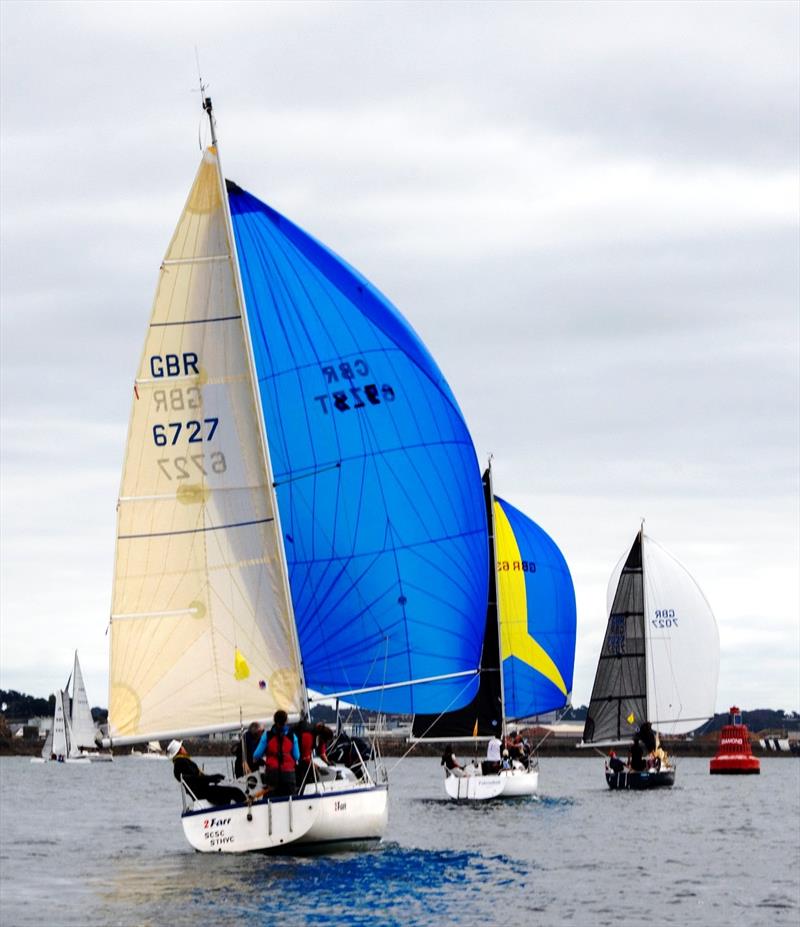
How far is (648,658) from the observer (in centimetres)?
6444

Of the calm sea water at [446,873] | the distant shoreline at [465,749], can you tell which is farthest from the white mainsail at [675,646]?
the distant shoreline at [465,749]

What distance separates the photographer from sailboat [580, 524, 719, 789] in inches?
2539

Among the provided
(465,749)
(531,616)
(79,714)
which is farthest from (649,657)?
(465,749)

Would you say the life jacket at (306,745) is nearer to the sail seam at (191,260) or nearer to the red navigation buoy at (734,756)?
the sail seam at (191,260)

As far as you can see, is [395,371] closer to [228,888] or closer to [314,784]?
[314,784]

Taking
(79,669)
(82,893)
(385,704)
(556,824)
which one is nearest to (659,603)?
(556,824)

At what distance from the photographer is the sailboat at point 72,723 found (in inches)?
4424

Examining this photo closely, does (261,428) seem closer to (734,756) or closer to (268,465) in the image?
(268,465)

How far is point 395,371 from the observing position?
29516 millimetres

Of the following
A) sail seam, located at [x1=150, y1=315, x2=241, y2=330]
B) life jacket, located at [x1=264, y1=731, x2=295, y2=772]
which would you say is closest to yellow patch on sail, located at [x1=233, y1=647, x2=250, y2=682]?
life jacket, located at [x1=264, y1=731, x2=295, y2=772]

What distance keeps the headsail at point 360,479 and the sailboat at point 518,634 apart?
62.8 ft

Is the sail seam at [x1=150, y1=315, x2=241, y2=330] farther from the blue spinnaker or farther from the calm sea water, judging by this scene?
the blue spinnaker

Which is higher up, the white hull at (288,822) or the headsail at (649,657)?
the headsail at (649,657)

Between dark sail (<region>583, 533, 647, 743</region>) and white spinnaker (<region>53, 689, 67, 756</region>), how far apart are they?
55470 mm
